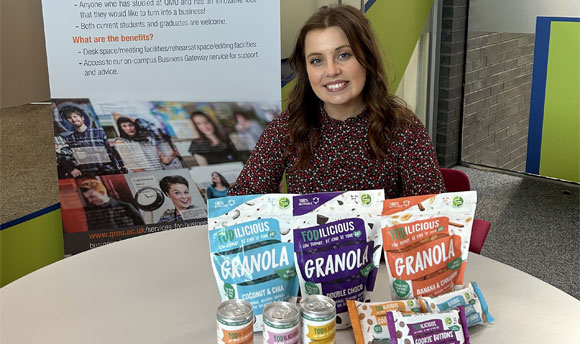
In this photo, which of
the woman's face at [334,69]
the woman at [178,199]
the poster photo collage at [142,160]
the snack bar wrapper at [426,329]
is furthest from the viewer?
the woman at [178,199]

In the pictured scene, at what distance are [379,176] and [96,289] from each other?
0.96 m

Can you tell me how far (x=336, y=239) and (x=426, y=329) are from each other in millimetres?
239

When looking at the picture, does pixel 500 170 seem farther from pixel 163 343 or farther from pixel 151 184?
pixel 163 343

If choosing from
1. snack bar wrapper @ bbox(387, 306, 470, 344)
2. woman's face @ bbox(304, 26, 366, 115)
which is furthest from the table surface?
woman's face @ bbox(304, 26, 366, 115)

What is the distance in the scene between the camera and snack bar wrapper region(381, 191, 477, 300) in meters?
1.29

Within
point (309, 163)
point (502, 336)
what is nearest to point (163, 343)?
point (502, 336)

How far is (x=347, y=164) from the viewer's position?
2111 mm

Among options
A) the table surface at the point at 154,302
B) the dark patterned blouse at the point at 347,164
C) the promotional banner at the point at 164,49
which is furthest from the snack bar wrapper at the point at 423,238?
the promotional banner at the point at 164,49

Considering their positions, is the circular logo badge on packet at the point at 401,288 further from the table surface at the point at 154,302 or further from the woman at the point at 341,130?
the woman at the point at 341,130

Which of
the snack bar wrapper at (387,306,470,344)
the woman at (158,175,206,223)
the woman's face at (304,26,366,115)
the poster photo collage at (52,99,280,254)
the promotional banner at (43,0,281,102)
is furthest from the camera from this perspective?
the woman at (158,175,206,223)

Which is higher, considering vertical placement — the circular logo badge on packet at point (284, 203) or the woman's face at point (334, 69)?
the woman's face at point (334, 69)

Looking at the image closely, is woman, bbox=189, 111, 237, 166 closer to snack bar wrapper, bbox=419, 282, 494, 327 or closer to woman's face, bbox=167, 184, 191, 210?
woman's face, bbox=167, 184, 191, 210

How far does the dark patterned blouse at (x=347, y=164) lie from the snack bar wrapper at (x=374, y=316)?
0.81 metres

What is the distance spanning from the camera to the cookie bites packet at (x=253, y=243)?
129 centimetres
